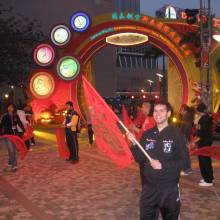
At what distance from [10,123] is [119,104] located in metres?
32.3

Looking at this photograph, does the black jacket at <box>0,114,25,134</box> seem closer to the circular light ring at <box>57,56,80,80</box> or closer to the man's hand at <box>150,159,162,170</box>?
the man's hand at <box>150,159,162,170</box>

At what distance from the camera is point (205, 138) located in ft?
27.8

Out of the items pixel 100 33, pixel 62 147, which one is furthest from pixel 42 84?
pixel 62 147

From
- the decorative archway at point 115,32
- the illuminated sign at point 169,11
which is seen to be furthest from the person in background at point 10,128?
the illuminated sign at point 169,11

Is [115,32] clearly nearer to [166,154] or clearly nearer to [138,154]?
[138,154]

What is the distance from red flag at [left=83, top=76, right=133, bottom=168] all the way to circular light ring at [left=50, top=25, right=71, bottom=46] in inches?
693

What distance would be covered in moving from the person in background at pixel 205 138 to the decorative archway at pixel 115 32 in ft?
47.5

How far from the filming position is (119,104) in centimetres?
4262

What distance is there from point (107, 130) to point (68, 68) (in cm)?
1723

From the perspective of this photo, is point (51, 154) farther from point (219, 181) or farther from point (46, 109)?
point (46, 109)

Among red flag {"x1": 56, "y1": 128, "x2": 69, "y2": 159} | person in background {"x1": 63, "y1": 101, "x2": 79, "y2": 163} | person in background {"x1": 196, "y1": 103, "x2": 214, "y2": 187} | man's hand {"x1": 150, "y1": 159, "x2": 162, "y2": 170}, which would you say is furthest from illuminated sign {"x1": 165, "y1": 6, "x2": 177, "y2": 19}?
man's hand {"x1": 150, "y1": 159, "x2": 162, "y2": 170}

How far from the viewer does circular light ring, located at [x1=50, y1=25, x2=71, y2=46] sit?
22016mm

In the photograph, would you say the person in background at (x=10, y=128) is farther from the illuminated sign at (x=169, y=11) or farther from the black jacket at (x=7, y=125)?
the illuminated sign at (x=169, y=11)

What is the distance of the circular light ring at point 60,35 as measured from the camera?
2202 cm
